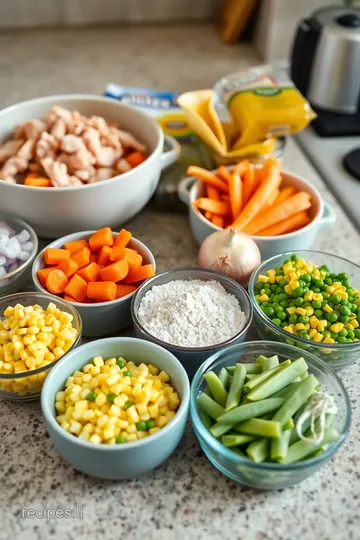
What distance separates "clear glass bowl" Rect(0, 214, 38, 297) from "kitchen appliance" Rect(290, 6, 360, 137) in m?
0.93

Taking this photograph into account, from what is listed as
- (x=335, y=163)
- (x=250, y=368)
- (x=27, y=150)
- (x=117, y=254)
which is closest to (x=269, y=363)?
(x=250, y=368)

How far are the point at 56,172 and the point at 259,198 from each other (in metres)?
0.42

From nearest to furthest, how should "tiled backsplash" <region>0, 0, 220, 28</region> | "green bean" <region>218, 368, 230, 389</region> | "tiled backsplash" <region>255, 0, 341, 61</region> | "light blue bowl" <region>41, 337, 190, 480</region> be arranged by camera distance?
"light blue bowl" <region>41, 337, 190, 480</region>
"green bean" <region>218, 368, 230, 389</region>
"tiled backsplash" <region>255, 0, 341, 61</region>
"tiled backsplash" <region>0, 0, 220, 28</region>

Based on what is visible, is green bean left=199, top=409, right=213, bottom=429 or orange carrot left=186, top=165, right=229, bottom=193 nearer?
green bean left=199, top=409, right=213, bottom=429

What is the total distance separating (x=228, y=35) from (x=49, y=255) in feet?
4.65

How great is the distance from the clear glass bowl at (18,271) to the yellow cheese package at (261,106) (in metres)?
0.53

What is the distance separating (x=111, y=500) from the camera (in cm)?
81

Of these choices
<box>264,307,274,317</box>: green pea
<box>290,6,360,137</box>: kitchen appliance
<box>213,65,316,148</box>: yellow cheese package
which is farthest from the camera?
<box>290,6,360,137</box>: kitchen appliance

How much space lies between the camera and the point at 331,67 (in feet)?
5.41

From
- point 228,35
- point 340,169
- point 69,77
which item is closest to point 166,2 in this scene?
point 228,35

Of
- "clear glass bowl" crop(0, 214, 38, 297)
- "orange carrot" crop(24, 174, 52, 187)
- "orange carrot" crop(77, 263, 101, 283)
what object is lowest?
"clear glass bowl" crop(0, 214, 38, 297)

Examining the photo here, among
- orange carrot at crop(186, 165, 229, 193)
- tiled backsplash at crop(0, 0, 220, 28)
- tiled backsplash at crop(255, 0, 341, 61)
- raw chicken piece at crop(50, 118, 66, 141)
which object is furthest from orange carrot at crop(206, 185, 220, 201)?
tiled backsplash at crop(0, 0, 220, 28)

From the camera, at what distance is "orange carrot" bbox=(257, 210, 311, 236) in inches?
46.7

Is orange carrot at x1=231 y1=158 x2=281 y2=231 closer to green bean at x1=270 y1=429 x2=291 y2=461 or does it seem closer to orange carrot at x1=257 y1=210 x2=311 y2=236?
orange carrot at x1=257 y1=210 x2=311 y2=236
